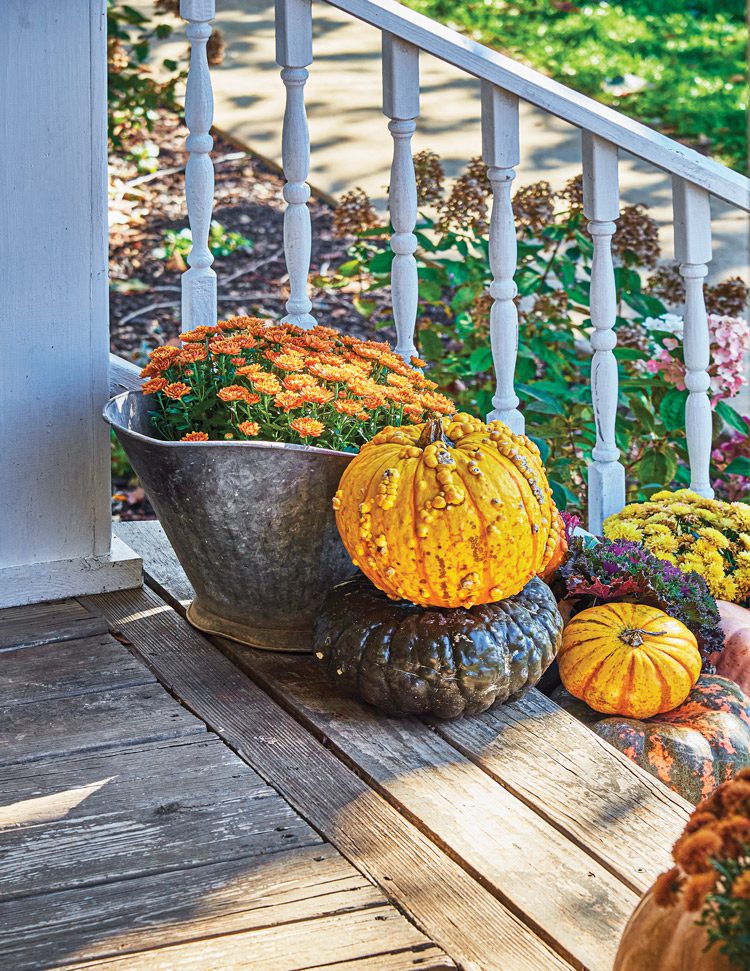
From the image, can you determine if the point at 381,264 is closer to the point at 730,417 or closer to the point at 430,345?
the point at 430,345

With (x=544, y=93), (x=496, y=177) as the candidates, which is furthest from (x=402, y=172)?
(x=544, y=93)

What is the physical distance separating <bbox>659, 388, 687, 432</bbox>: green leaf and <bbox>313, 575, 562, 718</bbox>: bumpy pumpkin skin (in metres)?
1.11

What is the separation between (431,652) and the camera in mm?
2051

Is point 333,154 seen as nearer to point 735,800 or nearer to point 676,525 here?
point 676,525

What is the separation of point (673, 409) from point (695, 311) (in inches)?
17.4

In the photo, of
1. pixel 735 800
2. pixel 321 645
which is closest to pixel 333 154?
pixel 321 645

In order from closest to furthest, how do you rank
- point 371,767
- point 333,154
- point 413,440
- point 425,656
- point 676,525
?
point 371,767
point 425,656
point 413,440
point 676,525
point 333,154

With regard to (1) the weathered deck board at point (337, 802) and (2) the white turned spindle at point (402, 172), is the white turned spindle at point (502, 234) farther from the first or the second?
(1) the weathered deck board at point (337, 802)

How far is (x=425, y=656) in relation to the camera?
2045 mm

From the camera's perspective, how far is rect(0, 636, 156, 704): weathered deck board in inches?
83.8

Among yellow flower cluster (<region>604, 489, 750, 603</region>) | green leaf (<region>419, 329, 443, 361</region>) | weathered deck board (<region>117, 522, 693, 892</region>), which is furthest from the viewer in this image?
green leaf (<region>419, 329, 443, 361</region>)

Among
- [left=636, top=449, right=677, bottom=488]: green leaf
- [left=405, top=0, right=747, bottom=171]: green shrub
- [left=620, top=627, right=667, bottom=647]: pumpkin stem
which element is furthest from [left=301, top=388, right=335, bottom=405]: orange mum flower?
[left=405, top=0, right=747, bottom=171]: green shrub

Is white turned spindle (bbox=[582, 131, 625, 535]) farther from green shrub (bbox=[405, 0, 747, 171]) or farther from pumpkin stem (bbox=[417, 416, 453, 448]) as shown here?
green shrub (bbox=[405, 0, 747, 171])

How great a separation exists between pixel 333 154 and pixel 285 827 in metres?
4.72
